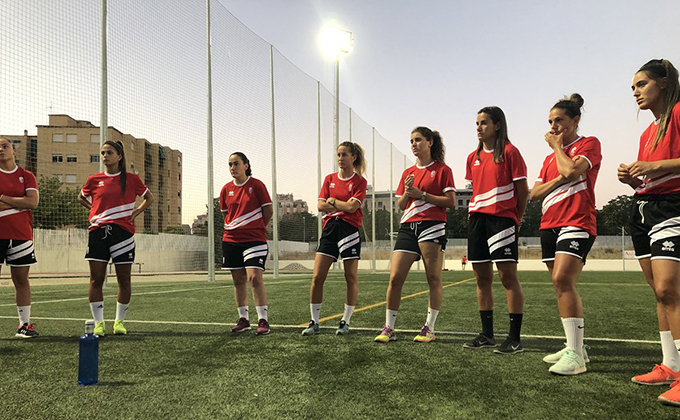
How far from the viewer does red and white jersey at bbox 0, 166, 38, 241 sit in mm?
4727

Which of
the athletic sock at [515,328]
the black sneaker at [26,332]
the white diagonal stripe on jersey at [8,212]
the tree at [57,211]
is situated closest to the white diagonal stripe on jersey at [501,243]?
the athletic sock at [515,328]

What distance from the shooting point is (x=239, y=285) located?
198 inches

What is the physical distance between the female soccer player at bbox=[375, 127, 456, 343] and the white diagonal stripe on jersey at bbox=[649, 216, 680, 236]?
167 cm

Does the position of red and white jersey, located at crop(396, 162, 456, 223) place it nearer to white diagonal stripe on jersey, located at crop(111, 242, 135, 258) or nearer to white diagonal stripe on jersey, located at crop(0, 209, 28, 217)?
white diagonal stripe on jersey, located at crop(111, 242, 135, 258)

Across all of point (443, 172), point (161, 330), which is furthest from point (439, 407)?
point (161, 330)

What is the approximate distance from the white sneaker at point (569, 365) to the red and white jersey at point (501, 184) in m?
1.11

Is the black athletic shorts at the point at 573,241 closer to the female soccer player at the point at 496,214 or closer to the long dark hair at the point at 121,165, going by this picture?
the female soccer player at the point at 496,214

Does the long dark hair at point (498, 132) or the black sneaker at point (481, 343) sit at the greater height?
the long dark hair at point (498, 132)

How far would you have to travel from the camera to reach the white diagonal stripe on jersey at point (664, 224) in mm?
2648

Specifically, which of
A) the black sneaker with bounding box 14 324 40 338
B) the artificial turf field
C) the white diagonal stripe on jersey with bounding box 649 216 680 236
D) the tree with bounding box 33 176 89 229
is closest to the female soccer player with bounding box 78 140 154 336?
the artificial turf field

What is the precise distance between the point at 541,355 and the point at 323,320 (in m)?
2.69

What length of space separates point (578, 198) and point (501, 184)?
0.68m

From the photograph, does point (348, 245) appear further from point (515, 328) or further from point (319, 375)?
point (319, 375)

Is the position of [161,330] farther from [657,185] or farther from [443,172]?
→ [657,185]
